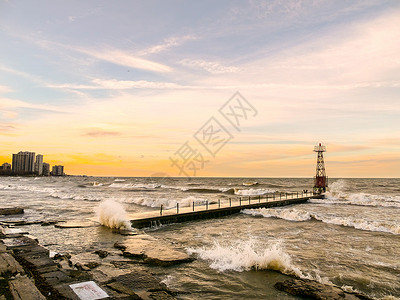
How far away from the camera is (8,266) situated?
6555 millimetres

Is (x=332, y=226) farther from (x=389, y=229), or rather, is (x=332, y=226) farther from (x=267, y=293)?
(x=267, y=293)

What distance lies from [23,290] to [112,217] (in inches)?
414

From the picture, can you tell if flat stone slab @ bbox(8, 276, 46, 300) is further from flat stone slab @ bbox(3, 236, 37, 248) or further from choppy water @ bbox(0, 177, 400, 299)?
flat stone slab @ bbox(3, 236, 37, 248)

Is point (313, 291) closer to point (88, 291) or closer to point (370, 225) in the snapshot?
point (88, 291)

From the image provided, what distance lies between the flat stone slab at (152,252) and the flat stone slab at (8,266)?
406 centimetres

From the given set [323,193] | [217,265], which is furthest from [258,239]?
[323,193]

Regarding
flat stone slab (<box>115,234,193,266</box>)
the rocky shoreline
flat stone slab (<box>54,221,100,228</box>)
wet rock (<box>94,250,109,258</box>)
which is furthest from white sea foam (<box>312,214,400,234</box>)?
wet rock (<box>94,250,109,258</box>)

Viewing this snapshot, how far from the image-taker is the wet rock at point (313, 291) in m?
7.16

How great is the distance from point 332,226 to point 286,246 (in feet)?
27.8

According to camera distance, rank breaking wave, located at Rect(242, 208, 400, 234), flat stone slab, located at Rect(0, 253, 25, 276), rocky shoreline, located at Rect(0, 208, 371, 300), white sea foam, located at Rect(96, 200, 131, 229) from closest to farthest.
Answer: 1. rocky shoreline, located at Rect(0, 208, 371, 300)
2. flat stone slab, located at Rect(0, 253, 25, 276)
3. white sea foam, located at Rect(96, 200, 131, 229)
4. breaking wave, located at Rect(242, 208, 400, 234)

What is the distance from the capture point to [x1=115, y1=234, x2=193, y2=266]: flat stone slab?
9.74 m

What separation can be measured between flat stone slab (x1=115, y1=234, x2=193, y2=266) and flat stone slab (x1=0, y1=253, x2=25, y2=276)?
4057 mm

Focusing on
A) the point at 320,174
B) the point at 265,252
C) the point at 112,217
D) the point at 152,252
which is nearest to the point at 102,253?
the point at 152,252

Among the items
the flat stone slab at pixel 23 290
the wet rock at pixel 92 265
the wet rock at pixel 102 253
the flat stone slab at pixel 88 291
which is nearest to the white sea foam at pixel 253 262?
the wet rock at pixel 102 253
